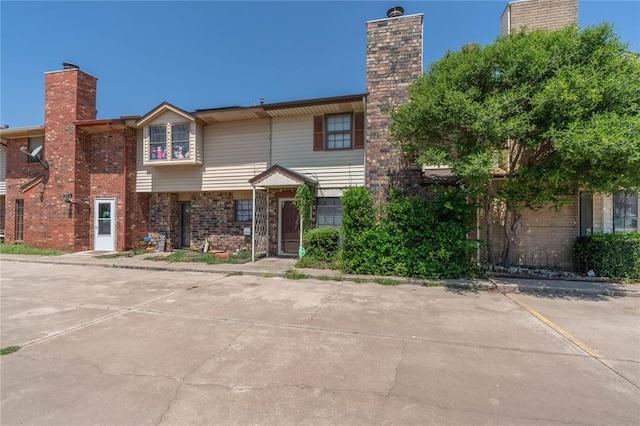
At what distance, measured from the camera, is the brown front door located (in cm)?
1215

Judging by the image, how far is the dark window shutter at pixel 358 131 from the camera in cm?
1080

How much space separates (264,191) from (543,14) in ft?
39.3

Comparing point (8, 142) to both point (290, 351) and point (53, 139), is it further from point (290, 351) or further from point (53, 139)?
point (290, 351)

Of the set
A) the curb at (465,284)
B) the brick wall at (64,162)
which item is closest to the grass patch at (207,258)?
the curb at (465,284)

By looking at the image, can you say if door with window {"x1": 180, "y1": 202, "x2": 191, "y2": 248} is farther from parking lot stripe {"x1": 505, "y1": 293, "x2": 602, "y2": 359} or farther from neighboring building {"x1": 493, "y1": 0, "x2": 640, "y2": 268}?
parking lot stripe {"x1": 505, "y1": 293, "x2": 602, "y2": 359}

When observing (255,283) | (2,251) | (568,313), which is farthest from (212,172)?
(568,313)

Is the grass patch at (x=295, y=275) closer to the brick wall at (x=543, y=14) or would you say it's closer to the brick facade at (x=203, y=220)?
the brick facade at (x=203, y=220)

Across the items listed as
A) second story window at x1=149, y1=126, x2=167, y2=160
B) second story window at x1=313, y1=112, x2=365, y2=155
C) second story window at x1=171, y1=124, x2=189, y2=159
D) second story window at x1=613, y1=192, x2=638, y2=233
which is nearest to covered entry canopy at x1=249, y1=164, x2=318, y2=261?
second story window at x1=313, y1=112, x2=365, y2=155

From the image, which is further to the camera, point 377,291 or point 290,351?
point 377,291

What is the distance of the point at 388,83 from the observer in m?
10.0

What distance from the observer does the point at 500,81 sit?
7090mm

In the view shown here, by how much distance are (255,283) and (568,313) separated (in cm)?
695

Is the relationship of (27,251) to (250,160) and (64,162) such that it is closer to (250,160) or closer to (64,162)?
(64,162)

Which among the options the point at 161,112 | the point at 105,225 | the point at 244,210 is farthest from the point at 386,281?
the point at 105,225
